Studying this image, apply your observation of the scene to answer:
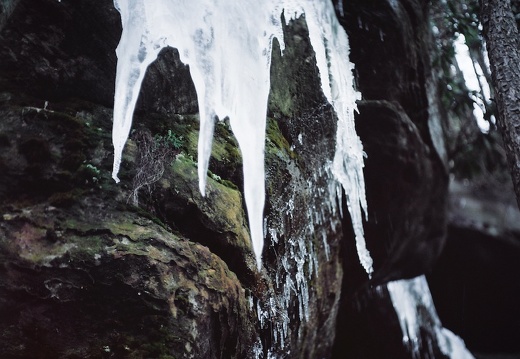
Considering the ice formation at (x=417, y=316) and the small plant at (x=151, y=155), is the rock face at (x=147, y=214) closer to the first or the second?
the small plant at (x=151, y=155)

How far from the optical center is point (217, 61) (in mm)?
3365

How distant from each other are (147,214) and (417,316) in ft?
18.8

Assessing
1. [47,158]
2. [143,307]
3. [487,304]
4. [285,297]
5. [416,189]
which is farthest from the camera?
[487,304]

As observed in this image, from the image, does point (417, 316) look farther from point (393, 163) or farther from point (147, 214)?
point (147, 214)

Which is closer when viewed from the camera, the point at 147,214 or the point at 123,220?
the point at 123,220

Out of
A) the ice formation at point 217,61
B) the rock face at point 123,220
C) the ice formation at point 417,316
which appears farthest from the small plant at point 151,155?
the ice formation at point 417,316

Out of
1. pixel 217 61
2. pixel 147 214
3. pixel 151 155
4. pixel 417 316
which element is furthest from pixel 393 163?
pixel 147 214

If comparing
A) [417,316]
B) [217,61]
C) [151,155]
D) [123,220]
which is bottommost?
[417,316]

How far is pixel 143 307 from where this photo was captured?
252 cm

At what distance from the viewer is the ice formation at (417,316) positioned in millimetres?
6715

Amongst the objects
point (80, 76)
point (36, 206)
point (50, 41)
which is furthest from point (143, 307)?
point (50, 41)

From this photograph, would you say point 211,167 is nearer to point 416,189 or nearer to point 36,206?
point 36,206

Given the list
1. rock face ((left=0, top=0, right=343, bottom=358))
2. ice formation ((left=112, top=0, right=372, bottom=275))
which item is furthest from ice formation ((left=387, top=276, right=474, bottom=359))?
ice formation ((left=112, top=0, right=372, bottom=275))

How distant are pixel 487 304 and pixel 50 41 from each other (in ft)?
25.1
